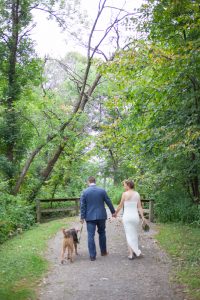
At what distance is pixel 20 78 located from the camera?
16609mm

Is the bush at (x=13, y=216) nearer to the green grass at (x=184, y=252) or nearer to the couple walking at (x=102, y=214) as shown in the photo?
the couple walking at (x=102, y=214)

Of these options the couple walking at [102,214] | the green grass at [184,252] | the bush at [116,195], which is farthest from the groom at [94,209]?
the bush at [116,195]

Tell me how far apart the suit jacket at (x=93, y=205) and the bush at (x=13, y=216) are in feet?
13.6

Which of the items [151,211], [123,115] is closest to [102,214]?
[151,211]

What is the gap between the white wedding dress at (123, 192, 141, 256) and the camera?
8.16 m

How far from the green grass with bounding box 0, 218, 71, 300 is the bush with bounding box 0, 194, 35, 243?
0.69 metres

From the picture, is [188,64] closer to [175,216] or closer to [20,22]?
[175,216]

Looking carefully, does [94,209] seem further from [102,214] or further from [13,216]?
[13,216]

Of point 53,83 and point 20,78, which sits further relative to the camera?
point 53,83

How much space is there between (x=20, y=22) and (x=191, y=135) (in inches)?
479

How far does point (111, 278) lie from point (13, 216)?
7.72 metres

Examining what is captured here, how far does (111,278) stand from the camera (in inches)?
266

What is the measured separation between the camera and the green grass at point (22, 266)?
608cm

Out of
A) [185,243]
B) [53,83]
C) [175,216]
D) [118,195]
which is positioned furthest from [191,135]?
[53,83]
